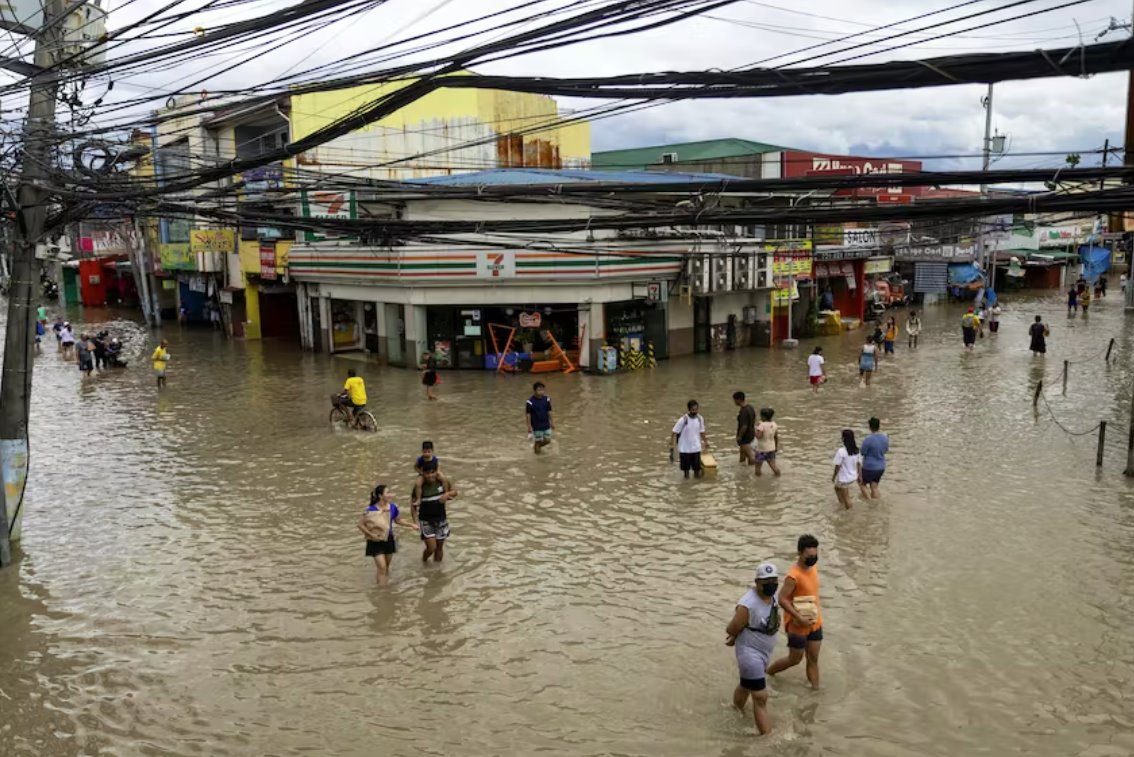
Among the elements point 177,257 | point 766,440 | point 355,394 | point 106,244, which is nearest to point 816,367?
point 766,440

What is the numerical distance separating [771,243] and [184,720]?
26998mm

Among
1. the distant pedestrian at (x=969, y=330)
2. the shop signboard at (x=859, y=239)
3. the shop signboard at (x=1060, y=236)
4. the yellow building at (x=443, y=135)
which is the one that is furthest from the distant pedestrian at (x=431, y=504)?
the shop signboard at (x=1060, y=236)

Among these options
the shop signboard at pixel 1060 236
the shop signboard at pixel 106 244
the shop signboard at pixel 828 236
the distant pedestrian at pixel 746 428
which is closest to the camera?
the distant pedestrian at pixel 746 428

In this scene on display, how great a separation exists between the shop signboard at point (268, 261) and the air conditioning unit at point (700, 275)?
17195mm

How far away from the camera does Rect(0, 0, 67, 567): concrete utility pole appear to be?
11.0m

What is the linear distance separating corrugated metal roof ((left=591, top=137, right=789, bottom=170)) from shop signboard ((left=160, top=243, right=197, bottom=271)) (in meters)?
20.3

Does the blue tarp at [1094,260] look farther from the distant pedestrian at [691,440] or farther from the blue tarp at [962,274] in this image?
the distant pedestrian at [691,440]

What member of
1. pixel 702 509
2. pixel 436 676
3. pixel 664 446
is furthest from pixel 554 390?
pixel 436 676

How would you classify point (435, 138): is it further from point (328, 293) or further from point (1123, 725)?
point (1123, 725)

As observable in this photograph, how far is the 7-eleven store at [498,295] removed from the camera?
2581 centimetres

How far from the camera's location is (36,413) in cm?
2181

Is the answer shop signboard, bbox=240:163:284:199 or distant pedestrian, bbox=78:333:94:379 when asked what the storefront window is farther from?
distant pedestrian, bbox=78:333:94:379

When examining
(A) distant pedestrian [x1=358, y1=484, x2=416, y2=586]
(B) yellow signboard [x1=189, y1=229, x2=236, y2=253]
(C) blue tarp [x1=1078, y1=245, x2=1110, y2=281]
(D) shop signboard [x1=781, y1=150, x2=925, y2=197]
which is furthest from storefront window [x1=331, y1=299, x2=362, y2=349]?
(C) blue tarp [x1=1078, y1=245, x2=1110, y2=281]

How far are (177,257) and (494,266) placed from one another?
24.4 metres
